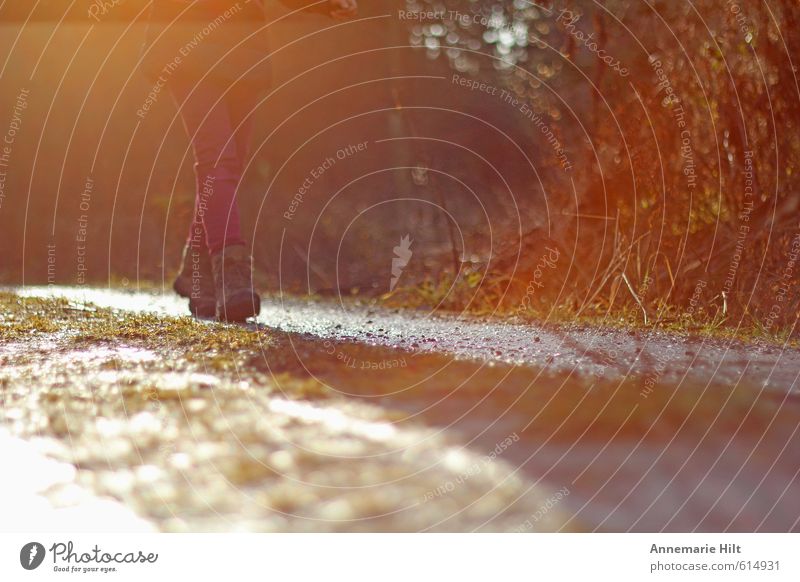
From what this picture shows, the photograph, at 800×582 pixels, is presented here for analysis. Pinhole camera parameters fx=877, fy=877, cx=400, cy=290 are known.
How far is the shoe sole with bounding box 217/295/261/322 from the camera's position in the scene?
2.89m

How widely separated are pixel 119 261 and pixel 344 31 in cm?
229

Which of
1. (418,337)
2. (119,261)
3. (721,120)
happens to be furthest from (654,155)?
(119,261)

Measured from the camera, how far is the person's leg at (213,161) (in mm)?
3008

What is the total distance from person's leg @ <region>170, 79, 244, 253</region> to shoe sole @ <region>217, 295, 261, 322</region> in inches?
8.7

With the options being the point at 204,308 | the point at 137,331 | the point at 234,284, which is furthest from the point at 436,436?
the point at 204,308

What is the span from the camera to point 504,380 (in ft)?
7.02

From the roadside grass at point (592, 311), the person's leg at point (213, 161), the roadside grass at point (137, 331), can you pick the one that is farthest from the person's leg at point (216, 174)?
the roadside grass at point (592, 311)

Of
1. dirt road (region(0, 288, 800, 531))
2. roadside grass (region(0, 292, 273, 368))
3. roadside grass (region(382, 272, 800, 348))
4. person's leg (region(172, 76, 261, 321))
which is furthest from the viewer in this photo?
person's leg (region(172, 76, 261, 321))

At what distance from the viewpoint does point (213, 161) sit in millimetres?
3018

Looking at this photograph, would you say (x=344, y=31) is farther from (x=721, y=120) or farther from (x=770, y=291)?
(x=770, y=291)

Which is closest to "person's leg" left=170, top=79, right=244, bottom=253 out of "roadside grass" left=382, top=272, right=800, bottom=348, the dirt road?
the dirt road

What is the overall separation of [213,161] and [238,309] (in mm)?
529

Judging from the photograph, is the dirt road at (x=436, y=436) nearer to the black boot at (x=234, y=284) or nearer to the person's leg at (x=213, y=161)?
the black boot at (x=234, y=284)

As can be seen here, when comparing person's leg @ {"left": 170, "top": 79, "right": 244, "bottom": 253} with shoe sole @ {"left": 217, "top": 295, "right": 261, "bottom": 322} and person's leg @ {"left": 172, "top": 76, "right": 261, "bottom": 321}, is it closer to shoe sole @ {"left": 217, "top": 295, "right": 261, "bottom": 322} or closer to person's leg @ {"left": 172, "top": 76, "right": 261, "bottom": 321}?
person's leg @ {"left": 172, "top": 76, "right": 261, "bottom": 321}
